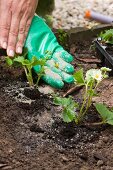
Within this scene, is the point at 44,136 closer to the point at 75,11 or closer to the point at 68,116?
the point at 68,116

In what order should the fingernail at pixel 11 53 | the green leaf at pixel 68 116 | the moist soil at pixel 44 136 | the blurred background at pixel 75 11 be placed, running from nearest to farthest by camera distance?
the moist soil at pixel 44 136, the green leaf at pixel 68 116, the fingernail at pixel 11 53, the blurred background at pixel 75 11

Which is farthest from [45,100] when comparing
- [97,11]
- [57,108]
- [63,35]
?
[97,11]

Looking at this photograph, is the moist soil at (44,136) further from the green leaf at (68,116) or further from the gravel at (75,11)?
the gravel at (75,11)

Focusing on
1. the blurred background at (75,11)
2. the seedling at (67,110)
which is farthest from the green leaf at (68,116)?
the blurred background at (75,11)

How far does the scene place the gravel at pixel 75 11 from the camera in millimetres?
4375

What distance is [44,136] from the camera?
→ 6.63ft

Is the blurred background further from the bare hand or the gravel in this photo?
the bare hand

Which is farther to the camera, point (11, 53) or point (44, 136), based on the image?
point (11, 53)

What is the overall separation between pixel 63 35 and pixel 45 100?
79 cm

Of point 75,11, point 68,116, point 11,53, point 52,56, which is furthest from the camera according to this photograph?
point 75,11

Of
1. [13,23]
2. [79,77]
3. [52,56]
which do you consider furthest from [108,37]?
[79,77]

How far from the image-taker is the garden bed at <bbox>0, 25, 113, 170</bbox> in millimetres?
1819

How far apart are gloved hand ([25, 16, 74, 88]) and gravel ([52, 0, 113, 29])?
1.49 meters

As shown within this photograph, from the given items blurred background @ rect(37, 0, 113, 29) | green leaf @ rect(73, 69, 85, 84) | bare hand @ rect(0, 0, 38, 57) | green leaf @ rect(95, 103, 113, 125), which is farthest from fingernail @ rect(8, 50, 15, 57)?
blurred background @ rect(37, 0, 113, 29)
